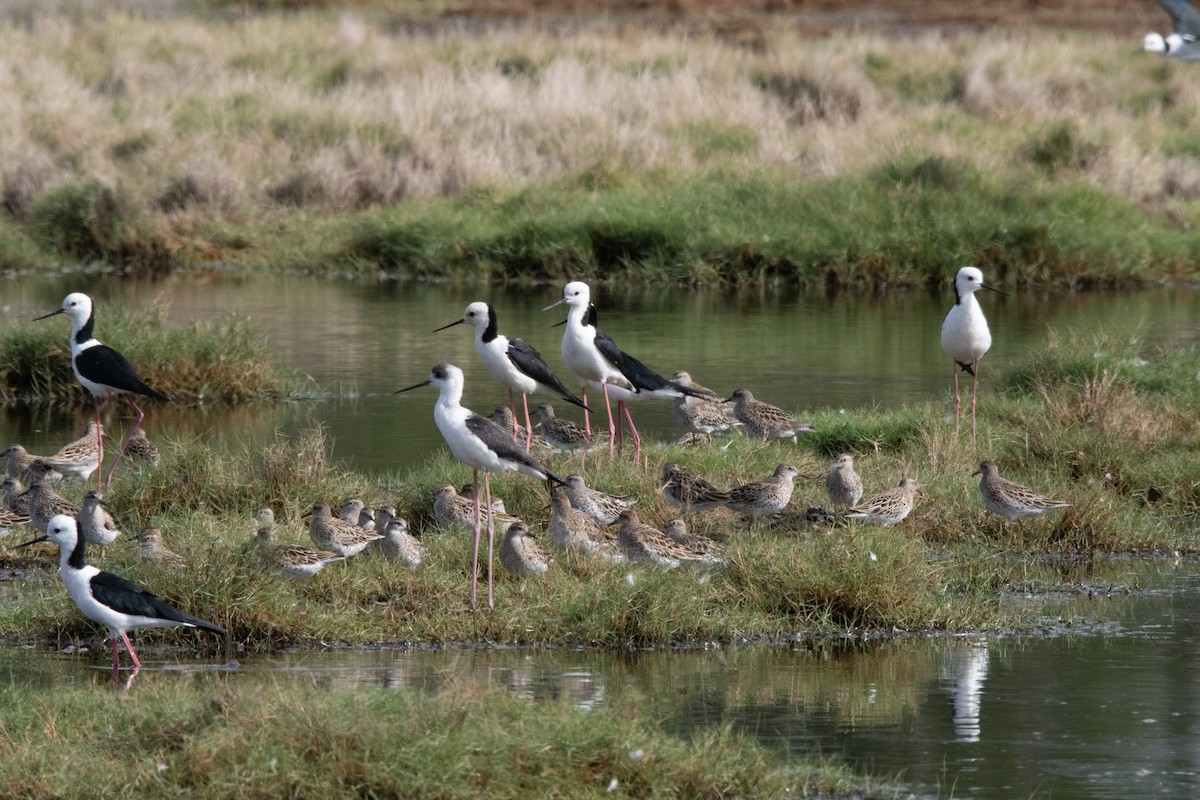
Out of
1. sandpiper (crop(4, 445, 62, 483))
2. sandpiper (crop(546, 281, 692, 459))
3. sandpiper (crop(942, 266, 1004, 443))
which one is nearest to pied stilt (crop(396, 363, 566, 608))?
sandpiper (crop(546, 281, 692, 459))

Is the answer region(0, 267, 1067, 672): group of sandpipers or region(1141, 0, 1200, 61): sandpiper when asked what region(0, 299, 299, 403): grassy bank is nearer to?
region(0, 267, 1067, 672): group of sandpipers

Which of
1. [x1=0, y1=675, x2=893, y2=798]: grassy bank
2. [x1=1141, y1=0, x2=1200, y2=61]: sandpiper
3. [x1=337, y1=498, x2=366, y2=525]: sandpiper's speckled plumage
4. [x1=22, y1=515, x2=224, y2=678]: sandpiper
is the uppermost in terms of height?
[x1=1141, y1=0, x2=1200, y2=61]: sandpiper

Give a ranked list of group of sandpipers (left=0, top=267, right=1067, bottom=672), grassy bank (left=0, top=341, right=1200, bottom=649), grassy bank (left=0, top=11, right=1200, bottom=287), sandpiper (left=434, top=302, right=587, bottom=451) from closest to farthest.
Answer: grassy bank (left=0, top=341, right=1200, bottom=649) → group of sandpipers (left=0, top=267, right=1067, bottom=672) → sandpiper (left=434, top=302, right=587, bottom=451) → grassy bank (left=0, top=11, right=1200, bottom=287)

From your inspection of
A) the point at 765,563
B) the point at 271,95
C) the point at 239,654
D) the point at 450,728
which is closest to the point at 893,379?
the point at 765,563

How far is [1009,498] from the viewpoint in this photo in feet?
39.2

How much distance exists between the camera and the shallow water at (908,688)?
7.96 meters

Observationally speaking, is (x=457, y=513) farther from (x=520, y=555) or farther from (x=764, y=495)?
(x=764, y=495)

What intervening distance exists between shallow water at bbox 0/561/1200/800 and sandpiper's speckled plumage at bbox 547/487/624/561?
1.16 m

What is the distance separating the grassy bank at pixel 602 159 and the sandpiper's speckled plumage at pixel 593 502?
1477 cm

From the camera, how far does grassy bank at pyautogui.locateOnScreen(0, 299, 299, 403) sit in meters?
17.7

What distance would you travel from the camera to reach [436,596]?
Result: 1034 cm

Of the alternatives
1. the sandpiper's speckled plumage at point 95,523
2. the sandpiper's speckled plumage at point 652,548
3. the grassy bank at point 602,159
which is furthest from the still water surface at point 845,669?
the grassy bank at point 602,159

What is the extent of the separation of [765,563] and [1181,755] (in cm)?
281

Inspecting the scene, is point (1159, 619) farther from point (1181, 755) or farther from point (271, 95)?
point (271, 95)
